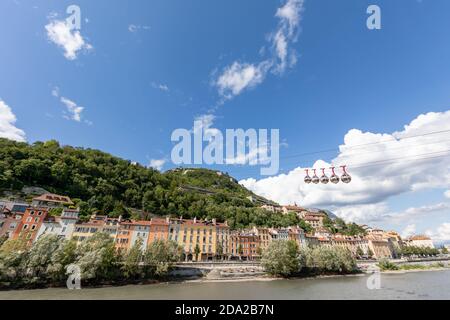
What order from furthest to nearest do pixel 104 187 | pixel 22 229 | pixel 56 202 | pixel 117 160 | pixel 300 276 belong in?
1. pixel 117 160
2. pixel 104 187
3. pixel 56 202
4. pixel 300 276
5. pixel 22 229

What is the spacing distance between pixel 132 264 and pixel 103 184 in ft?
171

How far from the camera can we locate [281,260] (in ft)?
121

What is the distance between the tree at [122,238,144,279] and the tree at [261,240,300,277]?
20166mm

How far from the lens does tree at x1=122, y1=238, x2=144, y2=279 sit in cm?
2959

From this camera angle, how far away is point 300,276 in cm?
3894

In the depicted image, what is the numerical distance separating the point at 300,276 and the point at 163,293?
25168 millimetres

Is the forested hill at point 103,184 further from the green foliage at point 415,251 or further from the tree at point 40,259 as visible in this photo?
the green foliage at point 415,251

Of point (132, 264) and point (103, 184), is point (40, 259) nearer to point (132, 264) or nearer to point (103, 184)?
point (132, 264)

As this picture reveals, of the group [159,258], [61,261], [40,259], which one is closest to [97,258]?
[61,261]

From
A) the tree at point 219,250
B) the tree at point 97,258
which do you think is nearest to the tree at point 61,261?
the tree at point 97,258

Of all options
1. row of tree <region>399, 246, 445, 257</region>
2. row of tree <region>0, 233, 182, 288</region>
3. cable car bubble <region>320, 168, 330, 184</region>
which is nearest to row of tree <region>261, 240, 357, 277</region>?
row of tree <region>0, 233, 182, 288</region>
